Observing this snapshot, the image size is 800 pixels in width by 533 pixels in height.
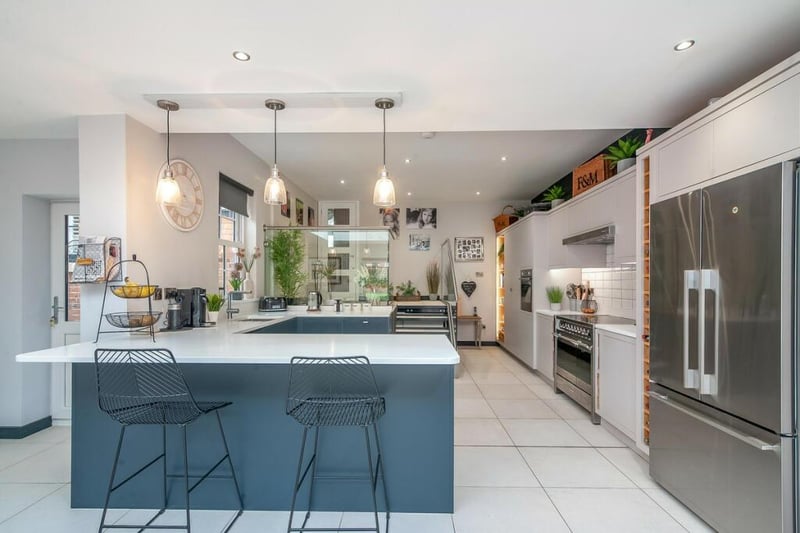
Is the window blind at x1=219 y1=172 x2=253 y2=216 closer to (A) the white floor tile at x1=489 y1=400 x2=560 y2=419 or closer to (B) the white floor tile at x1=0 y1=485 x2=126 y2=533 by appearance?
(B) the white floor tile at x1=0 y1=485 x2=126 y2=533

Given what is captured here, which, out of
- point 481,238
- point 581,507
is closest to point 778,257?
point 581,507

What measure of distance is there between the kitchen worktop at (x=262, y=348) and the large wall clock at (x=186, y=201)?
92cm

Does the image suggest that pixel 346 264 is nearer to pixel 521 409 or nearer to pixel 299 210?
pixel 299 210

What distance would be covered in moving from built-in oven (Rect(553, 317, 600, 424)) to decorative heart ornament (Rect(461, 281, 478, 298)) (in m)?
2.84

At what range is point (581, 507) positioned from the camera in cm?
223

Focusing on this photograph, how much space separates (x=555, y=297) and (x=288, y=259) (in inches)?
141

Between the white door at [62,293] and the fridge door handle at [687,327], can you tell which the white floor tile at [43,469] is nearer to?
the white door at [62,293]

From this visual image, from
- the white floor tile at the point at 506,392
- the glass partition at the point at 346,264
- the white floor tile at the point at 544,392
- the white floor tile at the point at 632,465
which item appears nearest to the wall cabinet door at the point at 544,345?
the white floor tile at the point at 544,392

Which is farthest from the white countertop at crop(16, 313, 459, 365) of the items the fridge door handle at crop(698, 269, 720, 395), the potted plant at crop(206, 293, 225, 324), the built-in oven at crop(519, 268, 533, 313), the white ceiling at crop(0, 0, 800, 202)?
the built-in oven at crop(519, 268, 533, 313)

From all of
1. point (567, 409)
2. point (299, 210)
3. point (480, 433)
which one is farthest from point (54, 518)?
point (299, 210)

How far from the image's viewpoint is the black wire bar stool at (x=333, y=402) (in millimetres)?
1821

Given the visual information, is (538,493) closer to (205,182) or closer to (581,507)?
(581,507)

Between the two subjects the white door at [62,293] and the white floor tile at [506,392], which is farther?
the white floor tile at [506,392]

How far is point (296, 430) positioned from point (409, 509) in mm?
809
